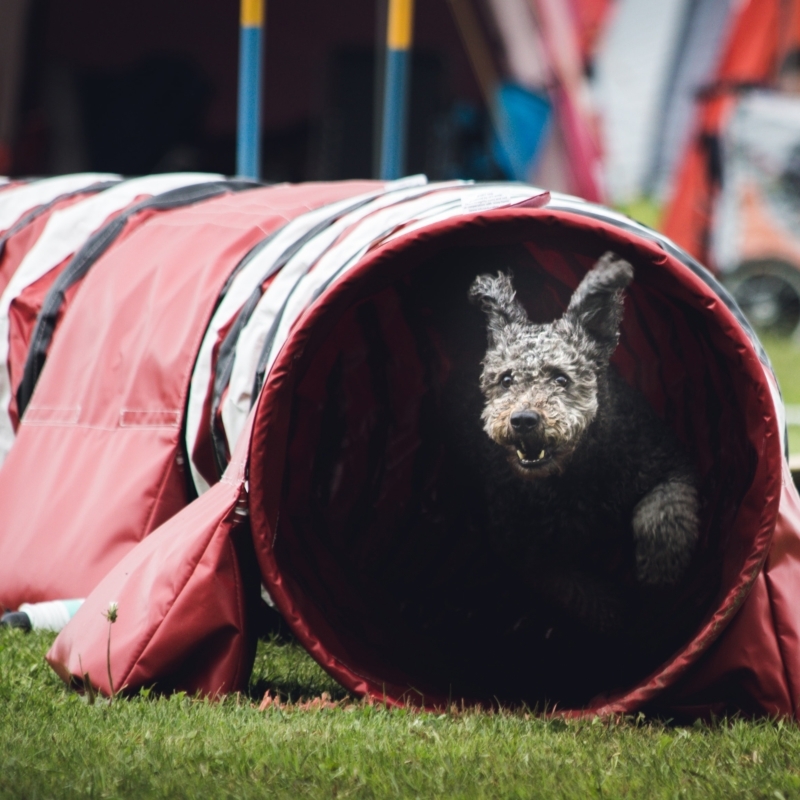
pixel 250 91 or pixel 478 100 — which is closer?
pixel 250 91

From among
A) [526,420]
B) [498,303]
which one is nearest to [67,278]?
[498,303]

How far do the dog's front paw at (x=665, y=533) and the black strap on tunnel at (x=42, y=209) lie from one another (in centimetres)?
296

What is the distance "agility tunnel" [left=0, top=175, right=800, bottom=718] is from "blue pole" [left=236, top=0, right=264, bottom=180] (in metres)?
1.30

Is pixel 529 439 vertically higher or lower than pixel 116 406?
higher

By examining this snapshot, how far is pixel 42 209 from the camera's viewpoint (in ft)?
17.0

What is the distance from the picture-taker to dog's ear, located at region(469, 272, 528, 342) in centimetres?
353

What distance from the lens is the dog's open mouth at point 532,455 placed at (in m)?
3.30

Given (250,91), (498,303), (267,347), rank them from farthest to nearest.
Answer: (250,91) < (267,347) < (498,303)

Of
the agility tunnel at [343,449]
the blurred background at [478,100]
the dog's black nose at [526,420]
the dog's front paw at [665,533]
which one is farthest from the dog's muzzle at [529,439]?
the blurred background at [478,100]

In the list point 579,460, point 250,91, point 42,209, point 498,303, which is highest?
point 250,91

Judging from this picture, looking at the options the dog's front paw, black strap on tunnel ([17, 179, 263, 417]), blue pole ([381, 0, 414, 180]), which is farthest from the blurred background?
the dog's front paw

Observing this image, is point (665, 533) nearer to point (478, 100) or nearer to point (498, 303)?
point (498, 303)

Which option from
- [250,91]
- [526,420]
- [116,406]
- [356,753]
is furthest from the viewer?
[250,91]

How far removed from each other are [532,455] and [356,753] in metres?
1.03
